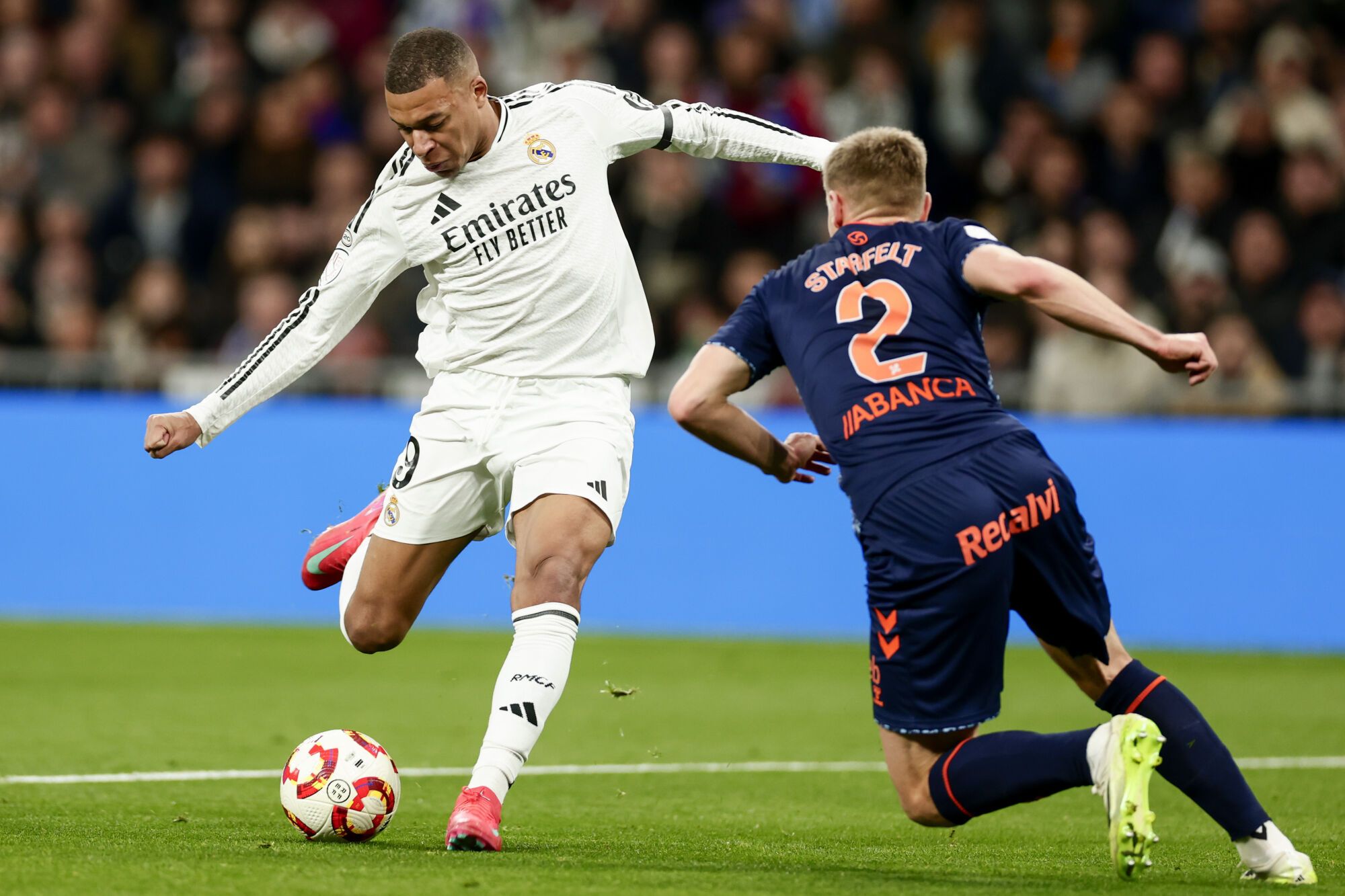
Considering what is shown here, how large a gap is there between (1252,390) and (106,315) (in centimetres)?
846

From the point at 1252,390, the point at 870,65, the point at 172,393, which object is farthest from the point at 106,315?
the point at 1252,390

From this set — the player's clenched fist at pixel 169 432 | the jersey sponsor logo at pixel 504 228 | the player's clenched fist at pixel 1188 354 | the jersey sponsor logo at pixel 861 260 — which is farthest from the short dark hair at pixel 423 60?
the player's clenched fist at pixel 1188 354

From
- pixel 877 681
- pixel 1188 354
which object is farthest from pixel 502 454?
pixel 1188 354

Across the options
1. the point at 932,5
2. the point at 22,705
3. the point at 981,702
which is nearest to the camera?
the point at 981,702

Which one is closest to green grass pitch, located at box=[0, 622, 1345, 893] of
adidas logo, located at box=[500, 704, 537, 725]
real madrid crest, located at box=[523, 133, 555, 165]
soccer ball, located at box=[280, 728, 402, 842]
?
soccer ball, located at box=[280, 728, 402, 842]

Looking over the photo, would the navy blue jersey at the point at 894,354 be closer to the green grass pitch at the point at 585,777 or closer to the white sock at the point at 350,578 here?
the green grass pitch at the point at 585,777

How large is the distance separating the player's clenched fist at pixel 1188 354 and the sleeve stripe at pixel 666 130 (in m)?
2.24

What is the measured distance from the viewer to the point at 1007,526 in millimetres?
4562

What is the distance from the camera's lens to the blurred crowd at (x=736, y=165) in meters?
12.2

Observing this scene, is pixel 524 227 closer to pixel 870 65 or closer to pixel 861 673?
pixel 861 673

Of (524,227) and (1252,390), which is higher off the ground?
(524,227)

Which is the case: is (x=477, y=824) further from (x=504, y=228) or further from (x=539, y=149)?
(x=539, y=149)

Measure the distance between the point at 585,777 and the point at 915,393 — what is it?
295cm

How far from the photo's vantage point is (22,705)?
345 inches
